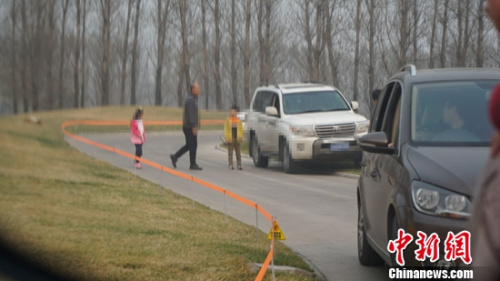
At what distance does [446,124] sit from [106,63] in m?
4.65

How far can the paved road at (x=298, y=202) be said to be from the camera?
916 centimetres

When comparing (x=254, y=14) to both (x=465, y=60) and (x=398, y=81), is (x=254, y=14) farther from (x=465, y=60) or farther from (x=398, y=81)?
(x=398, y=81)

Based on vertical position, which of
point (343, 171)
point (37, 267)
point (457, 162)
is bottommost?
point (343, 171)

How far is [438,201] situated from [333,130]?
15364mm

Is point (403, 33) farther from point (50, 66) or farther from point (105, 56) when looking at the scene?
point (50, 66)

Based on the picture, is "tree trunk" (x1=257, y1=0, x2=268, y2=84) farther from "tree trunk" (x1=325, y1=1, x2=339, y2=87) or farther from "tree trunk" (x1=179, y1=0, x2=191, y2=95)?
"tree trunk" (x1=179, y1=0, x2=191, y2=95)

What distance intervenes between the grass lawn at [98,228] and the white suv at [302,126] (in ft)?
26.2

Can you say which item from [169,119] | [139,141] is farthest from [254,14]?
[139,141]

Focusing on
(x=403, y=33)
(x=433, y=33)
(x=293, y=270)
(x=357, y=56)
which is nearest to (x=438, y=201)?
(x=293, y=270)

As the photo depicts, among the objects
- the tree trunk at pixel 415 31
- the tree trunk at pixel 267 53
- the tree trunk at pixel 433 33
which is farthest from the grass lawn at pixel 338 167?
the tree trunk at pixel 267 53

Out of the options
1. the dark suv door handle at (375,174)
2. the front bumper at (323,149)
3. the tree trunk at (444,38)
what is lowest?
the front bumper at (323,149)

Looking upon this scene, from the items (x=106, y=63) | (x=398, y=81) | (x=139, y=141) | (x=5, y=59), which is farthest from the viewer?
(x=139, y=141)

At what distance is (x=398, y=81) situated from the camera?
7445mm

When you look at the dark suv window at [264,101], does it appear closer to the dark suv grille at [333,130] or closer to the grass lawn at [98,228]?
the dark suv grille at [333,130]
